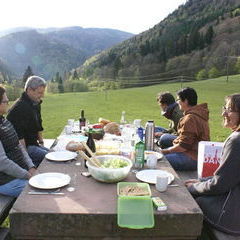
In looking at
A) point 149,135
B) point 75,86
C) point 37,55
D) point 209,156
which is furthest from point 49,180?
point 37,55

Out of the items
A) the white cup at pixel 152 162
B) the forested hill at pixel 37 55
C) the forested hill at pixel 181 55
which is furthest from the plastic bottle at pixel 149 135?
the forested hill at pixel 37 55

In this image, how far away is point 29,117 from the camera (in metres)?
4.28

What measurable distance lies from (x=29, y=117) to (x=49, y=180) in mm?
1833

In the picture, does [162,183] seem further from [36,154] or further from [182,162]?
[36,154]

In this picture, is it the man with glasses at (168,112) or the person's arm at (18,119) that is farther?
the man with glasses at (168,112)

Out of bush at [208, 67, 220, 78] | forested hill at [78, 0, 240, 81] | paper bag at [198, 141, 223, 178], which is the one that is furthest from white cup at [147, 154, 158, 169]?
forested hill at [78, 0, 240, 81]

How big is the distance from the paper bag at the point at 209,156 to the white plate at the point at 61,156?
137 centimetres

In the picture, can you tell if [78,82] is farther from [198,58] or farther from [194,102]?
[194,102]

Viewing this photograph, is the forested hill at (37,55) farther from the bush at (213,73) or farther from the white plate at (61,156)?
the white plate at (61,156)

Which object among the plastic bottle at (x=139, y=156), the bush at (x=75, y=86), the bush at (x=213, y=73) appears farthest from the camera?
the bush at (x=75, y=86)

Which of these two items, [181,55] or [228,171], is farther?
[181,55]

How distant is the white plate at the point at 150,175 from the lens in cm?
268

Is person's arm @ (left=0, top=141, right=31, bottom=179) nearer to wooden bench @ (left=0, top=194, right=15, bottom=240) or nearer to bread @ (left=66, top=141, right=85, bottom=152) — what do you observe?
wooden bench @ (left=0, top=194, right=15, bottom=240)

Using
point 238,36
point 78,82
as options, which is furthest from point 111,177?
point 238,36
